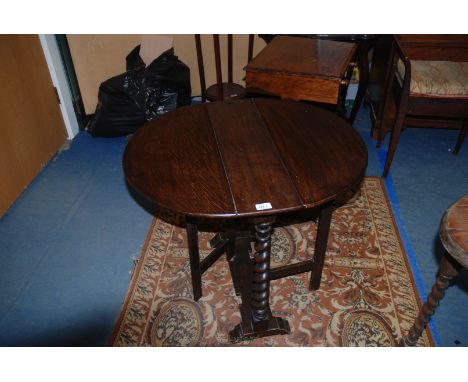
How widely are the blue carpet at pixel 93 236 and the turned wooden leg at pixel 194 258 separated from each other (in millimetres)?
394

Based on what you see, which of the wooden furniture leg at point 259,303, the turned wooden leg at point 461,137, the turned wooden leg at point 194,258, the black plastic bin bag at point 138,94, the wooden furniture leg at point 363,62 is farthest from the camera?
the black plastic bin bag at point 138,94

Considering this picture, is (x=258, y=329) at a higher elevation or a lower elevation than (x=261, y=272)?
lower

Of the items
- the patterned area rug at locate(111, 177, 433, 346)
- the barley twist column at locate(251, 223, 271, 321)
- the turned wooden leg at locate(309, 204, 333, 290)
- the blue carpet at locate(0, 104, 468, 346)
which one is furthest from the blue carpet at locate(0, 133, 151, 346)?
the turned wooden leg at locate(309, 204, 333, 290)

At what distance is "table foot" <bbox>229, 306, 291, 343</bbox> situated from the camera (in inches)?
67.4

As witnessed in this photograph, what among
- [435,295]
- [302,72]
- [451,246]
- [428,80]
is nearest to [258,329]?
[435,295]

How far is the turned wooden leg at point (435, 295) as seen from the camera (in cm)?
140

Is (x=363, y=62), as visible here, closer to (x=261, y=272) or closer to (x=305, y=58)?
(x=305, y=58)

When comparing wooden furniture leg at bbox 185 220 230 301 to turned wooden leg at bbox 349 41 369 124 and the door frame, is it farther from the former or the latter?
the door frame

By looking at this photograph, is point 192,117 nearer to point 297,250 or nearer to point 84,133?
point 297,250

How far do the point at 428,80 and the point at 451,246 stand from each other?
1.50 meters

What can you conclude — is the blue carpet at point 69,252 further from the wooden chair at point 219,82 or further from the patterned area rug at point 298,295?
the wooden chair at point 219,82

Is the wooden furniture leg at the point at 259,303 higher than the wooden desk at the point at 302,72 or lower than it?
lower

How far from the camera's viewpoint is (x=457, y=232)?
1.29 m

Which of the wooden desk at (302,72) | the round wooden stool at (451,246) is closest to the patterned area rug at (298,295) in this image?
the round wooden stool at (451,246)
